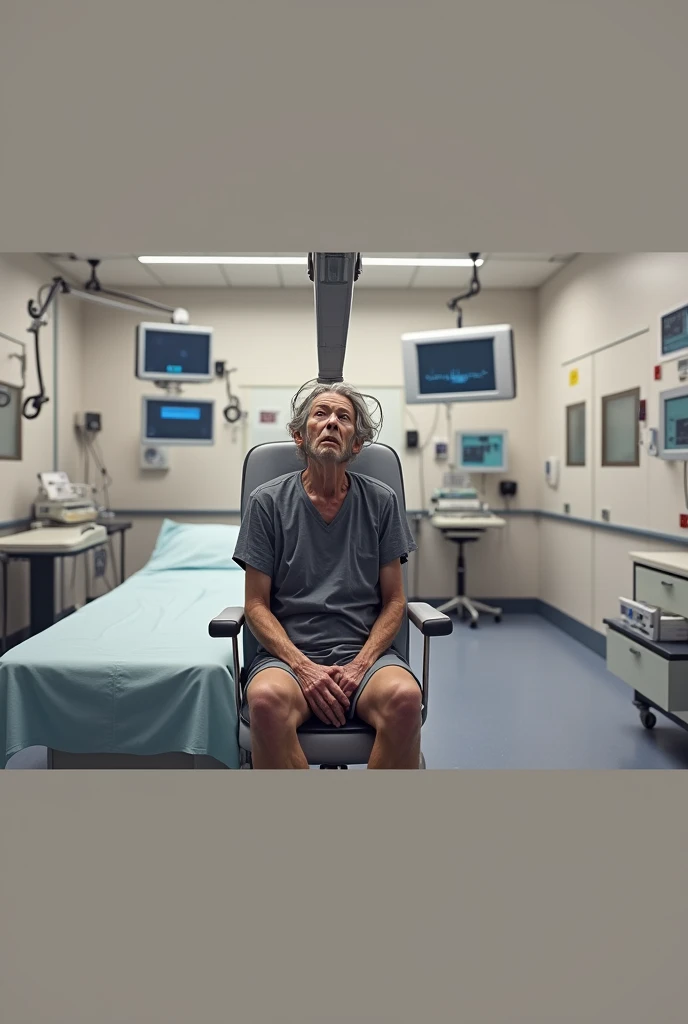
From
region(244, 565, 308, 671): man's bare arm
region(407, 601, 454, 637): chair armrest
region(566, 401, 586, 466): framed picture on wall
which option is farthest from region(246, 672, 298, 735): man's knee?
region(566, 401, 586, 466): framed picture on wall

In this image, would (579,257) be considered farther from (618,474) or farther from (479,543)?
(479,543)

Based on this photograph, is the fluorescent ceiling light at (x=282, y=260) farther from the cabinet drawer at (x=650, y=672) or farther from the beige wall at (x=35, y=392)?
the cabinet drawer at (x=650, y=672)

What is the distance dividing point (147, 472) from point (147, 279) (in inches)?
56.7

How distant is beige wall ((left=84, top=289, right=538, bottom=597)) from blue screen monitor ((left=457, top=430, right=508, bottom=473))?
12 cm

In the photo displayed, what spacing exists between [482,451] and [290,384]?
157cm

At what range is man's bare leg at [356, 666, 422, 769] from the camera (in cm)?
167

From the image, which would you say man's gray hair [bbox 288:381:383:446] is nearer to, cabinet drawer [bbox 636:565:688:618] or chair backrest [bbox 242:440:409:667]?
chair backrest [bbox 242:440:409:667]

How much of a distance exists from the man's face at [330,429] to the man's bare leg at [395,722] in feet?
2.11

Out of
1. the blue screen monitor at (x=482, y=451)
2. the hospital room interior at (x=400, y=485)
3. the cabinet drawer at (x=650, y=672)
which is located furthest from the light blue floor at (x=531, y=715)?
the blue screen monitor at (x=482, y=451)

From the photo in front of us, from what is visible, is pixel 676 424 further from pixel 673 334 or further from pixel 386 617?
pixel 386 617

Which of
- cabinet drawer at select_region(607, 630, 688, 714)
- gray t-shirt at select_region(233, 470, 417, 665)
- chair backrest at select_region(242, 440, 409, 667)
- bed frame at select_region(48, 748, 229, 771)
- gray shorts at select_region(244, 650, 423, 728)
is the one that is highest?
chair backrest at select_region(242, 440, 409, 667)

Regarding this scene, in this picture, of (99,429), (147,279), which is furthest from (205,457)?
Answer: (147,279)

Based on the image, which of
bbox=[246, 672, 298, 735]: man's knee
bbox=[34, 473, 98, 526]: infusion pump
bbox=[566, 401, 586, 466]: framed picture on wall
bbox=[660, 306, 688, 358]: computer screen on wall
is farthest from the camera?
bbox=[566, 401, 586, 466]: framed picture on wall

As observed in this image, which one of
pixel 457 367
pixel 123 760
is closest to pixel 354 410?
pixel 123 760
